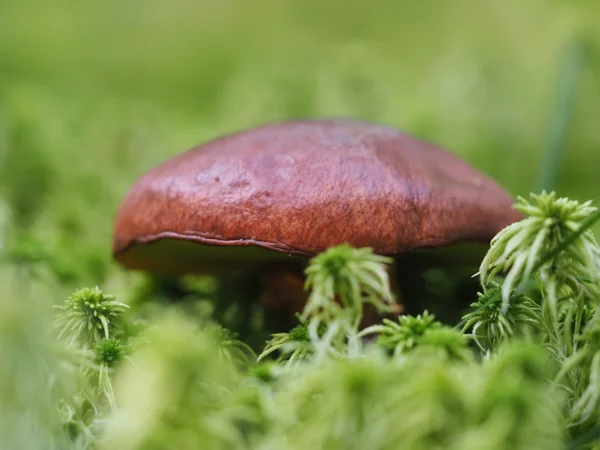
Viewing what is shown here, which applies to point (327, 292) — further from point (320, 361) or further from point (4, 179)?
point (4, 179)

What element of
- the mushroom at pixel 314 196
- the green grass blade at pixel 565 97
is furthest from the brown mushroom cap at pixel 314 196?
the green grass blade at pixel 565 97

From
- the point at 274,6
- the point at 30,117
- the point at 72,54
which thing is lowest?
the point at 30,117

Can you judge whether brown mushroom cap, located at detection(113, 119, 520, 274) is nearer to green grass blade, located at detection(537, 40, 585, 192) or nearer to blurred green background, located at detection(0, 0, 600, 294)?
blurred green background, located at detection(0, 0, 600, 294)

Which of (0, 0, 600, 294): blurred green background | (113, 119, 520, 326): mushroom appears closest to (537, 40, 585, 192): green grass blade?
(0, 0, 600, 294): blurred green background

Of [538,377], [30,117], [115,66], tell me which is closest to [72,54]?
[115,66]

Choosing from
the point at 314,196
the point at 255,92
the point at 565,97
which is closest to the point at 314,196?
the point at 314,196

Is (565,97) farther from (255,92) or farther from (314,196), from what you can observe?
(314,196)

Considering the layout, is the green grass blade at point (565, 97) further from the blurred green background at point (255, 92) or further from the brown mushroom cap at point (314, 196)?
the brown mushroom cap at point (314, 196)

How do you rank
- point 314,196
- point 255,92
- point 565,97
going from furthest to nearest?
point 255,92 < point 565,97 < point 314,196
